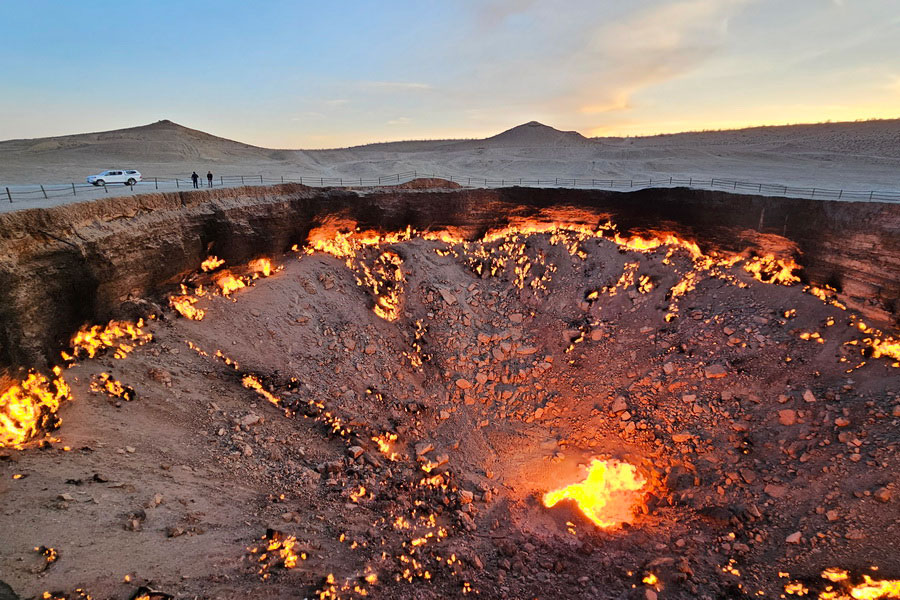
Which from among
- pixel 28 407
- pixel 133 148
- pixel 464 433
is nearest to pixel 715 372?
pixel 464 433

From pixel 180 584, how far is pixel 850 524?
1402cm

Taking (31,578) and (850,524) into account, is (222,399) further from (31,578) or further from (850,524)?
(850,524)

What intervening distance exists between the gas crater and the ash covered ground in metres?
0.06

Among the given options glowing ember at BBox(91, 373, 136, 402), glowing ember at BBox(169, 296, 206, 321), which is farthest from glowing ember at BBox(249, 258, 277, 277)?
glowing ember at BBox(91, 373, 136, 402)

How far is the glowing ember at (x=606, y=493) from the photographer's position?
492 inches

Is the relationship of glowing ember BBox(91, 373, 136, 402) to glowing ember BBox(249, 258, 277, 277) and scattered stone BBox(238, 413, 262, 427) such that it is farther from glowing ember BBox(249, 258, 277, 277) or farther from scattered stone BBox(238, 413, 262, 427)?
glowing ember BBox(249, 258, 277, 277)

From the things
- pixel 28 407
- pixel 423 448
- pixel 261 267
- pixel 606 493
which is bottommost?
pixel 606 493

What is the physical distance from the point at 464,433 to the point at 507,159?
39219 millimetres

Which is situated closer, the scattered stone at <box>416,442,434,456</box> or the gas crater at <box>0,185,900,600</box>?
the gas crater at <box>0,185,900,600</box>

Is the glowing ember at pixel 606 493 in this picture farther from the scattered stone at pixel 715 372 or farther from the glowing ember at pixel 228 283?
the glowing ember at pixel 228 283

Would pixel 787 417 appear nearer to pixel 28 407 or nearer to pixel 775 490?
pixel 775 490

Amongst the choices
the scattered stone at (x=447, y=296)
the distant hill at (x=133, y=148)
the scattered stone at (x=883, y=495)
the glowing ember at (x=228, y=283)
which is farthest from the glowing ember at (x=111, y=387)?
the distant hill at (x=133, y=148)

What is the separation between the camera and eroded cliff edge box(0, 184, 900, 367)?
34.9 ft

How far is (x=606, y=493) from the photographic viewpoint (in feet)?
43.7
